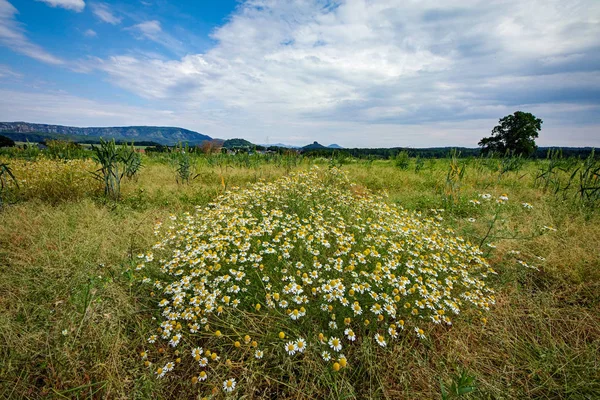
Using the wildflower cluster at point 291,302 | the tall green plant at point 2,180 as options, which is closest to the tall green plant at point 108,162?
the tall green plant at point 2,180

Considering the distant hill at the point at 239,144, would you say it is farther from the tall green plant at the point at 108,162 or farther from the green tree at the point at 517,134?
the green tree at the point at 517,134

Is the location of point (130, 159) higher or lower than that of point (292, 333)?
higher

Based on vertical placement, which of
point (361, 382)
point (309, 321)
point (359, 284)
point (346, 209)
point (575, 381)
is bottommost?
point (361, 382)

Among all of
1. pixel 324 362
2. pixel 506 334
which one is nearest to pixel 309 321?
pixel 324 362

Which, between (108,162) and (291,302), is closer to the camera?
(291,302)

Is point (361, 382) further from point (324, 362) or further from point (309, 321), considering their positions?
point (309, 321)

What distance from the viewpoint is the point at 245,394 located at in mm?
1580

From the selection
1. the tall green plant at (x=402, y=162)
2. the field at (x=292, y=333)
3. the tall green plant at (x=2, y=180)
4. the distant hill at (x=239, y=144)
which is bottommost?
the field at (x=292, y=333)

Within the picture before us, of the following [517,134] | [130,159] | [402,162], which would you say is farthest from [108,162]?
[517,134]

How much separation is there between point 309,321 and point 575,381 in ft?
5.96

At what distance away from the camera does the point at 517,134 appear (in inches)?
1294

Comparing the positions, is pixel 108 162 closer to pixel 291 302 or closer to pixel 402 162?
pixel 291 302

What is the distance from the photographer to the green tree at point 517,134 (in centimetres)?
3241

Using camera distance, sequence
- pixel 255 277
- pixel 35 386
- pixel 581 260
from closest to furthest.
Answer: pixel 35 386 → pixel 255 277 → pixel 581 260
